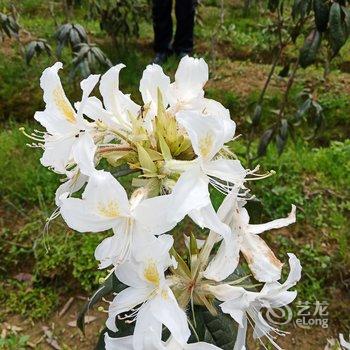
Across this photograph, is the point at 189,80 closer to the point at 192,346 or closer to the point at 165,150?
the point at 165,150

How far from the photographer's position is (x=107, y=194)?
0.77 m

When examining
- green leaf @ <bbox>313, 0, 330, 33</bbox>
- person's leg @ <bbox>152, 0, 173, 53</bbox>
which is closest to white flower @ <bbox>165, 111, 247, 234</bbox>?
green leaf @ <bbox>313, 0, 330, 33</bbox>

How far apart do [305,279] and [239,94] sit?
1.87 meters

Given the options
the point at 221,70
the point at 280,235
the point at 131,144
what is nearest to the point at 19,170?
the point at 280,235

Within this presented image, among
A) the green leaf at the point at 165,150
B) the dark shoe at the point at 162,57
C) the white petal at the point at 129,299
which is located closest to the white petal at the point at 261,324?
the white petal at the point at 129,299

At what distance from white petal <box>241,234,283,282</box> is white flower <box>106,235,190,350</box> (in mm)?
148

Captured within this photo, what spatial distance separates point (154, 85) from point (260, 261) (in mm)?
358

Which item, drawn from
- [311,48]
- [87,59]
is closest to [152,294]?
[311,48]

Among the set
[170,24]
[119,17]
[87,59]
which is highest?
[87,59]

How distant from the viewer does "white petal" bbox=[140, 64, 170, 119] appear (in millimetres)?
970

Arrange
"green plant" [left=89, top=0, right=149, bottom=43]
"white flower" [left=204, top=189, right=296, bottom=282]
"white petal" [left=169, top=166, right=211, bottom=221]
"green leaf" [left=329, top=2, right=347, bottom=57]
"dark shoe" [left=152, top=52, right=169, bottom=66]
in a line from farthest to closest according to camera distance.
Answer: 1. "dark shoe" [left=152, top=52, right=169, bottom=66]
2. "green plant" [left=89, top=0, right=149, bottom=43]
3. "green leaf" [left=329, top=2, right=347, bottom=57]
4. "white flower" [left=204, top=189, right=296, bottom=282]
5. "white petal" [left=169, top=166, right=211, bottom=221]

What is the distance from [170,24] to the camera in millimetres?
4707

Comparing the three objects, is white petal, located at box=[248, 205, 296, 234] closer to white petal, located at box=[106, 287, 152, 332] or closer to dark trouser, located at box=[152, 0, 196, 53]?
white petal, located at box=[106, 287, 152, 332]

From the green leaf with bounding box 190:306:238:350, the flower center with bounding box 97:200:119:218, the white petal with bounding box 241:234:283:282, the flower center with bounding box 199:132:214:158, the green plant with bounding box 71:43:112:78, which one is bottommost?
the green plant with bounding box 71:43:112:78
